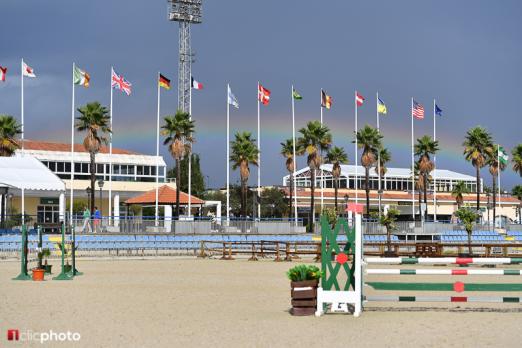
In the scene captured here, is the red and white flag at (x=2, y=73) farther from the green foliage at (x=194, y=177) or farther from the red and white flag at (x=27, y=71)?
the green foliage at (x=194, y=177)

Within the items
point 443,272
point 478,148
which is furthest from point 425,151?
point 443,272

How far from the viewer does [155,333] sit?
1243cm

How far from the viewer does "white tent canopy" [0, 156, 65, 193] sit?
4366 centimetres

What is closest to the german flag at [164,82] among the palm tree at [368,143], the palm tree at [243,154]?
the palm tree at [243,154]

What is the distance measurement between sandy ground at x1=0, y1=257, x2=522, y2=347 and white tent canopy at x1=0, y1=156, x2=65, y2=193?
73.8ft

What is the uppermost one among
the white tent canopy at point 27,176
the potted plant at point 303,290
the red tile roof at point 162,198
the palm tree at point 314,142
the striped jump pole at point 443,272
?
the palm tree at point 314,142

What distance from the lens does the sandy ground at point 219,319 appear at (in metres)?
11.7

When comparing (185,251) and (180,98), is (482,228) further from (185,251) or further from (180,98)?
(180,98)

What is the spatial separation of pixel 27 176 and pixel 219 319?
3378 centimetres

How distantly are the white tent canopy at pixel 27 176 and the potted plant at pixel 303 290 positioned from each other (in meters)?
Answer: 30.3

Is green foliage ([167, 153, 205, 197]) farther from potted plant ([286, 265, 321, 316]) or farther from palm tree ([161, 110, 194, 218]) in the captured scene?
potted plant ([286, 265, 321, 316])

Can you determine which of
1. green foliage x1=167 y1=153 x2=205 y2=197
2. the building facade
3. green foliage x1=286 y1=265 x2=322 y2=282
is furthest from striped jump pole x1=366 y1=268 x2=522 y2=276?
green foliage x1=167 y1=153 x2=205 y2=197

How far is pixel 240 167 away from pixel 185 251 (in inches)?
1196

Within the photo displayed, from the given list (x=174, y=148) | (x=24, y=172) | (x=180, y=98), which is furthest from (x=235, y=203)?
(x=24, y=172)
